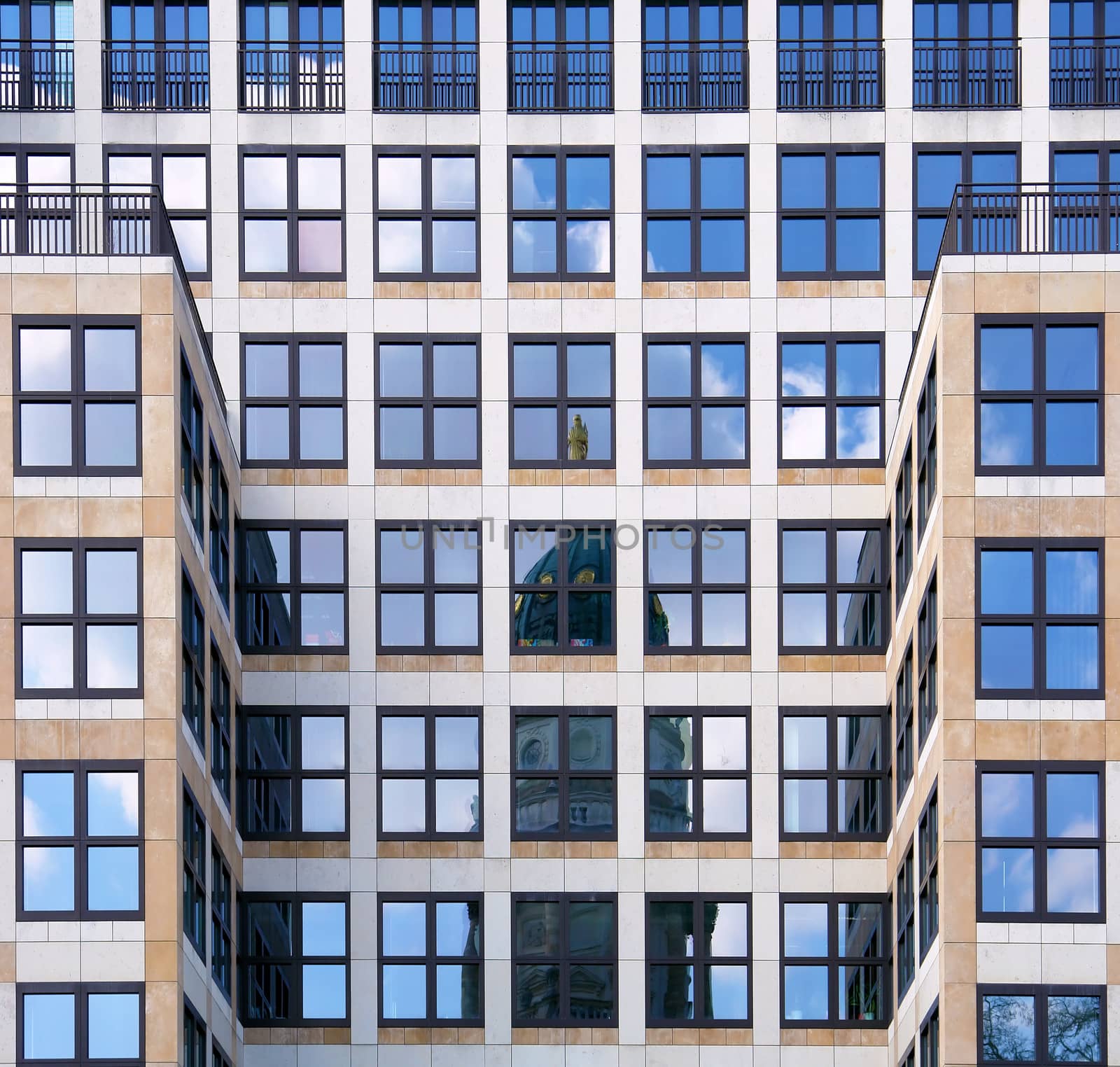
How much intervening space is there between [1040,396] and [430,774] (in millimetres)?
17027

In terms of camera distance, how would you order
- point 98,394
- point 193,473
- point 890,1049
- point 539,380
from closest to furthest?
point 98,394 → point 193,473 → point 890,1049 → point 539,380

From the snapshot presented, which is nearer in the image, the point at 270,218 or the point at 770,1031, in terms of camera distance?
the point at 770,1031

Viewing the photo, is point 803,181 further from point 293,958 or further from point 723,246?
point 293,958

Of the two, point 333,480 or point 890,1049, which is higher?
point 333,480

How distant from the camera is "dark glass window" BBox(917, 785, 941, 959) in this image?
46.7 m

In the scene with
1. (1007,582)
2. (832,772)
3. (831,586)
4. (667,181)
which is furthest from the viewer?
(667,181)

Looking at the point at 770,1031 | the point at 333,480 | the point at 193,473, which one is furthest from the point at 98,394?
the point at 770,1031

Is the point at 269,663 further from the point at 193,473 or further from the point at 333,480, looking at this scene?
the point at 193,473

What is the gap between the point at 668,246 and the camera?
58.7 meters

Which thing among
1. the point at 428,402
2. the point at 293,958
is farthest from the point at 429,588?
the point at 293,958

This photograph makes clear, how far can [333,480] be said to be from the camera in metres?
57.5

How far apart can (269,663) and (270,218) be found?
32.9 feet

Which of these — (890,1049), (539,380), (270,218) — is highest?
(270,218)

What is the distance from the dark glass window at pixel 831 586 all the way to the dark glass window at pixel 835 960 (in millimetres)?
5441
